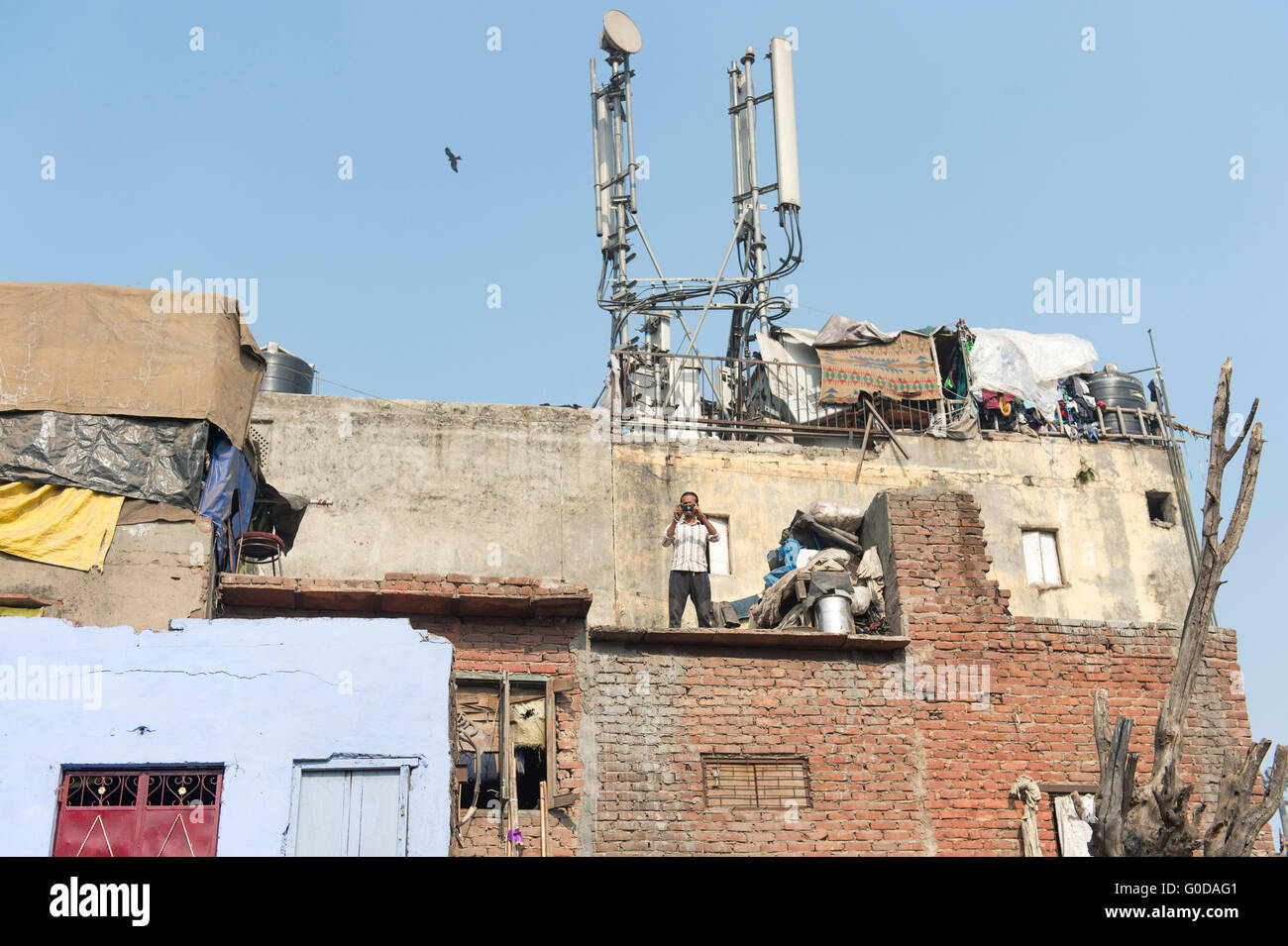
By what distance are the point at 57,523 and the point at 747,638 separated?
607 centimetres

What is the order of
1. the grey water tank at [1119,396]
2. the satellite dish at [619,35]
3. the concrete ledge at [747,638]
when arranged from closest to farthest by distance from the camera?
the concrete ledge at [747,638]
the grey water tank at [1119,396]
the satellite dish at [619,35]

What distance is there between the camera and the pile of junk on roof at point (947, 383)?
2098 cm

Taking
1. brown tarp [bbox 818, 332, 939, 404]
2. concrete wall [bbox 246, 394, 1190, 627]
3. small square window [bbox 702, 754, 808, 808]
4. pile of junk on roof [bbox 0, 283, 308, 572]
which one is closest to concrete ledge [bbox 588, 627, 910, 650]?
small square window [bbox 702, 754, 808, 808]

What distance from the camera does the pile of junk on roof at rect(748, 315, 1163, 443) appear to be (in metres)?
21.0

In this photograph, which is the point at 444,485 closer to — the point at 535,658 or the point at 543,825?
the point at 535,658

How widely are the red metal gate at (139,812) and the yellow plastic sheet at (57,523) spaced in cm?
253

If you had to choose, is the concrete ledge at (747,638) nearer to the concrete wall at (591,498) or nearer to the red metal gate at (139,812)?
the red metal gate at (139,812)

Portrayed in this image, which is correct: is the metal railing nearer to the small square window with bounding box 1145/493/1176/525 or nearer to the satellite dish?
the small square window with bounding box 1145/493/1176/525

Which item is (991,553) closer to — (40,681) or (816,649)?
(816,649)

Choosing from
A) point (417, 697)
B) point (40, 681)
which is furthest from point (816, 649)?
point (40, 681)

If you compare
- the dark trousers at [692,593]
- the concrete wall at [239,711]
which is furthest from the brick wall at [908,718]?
the concrete wall at [239,711]

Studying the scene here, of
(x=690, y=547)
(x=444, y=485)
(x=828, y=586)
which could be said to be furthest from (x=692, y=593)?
(x=444, y=485)
